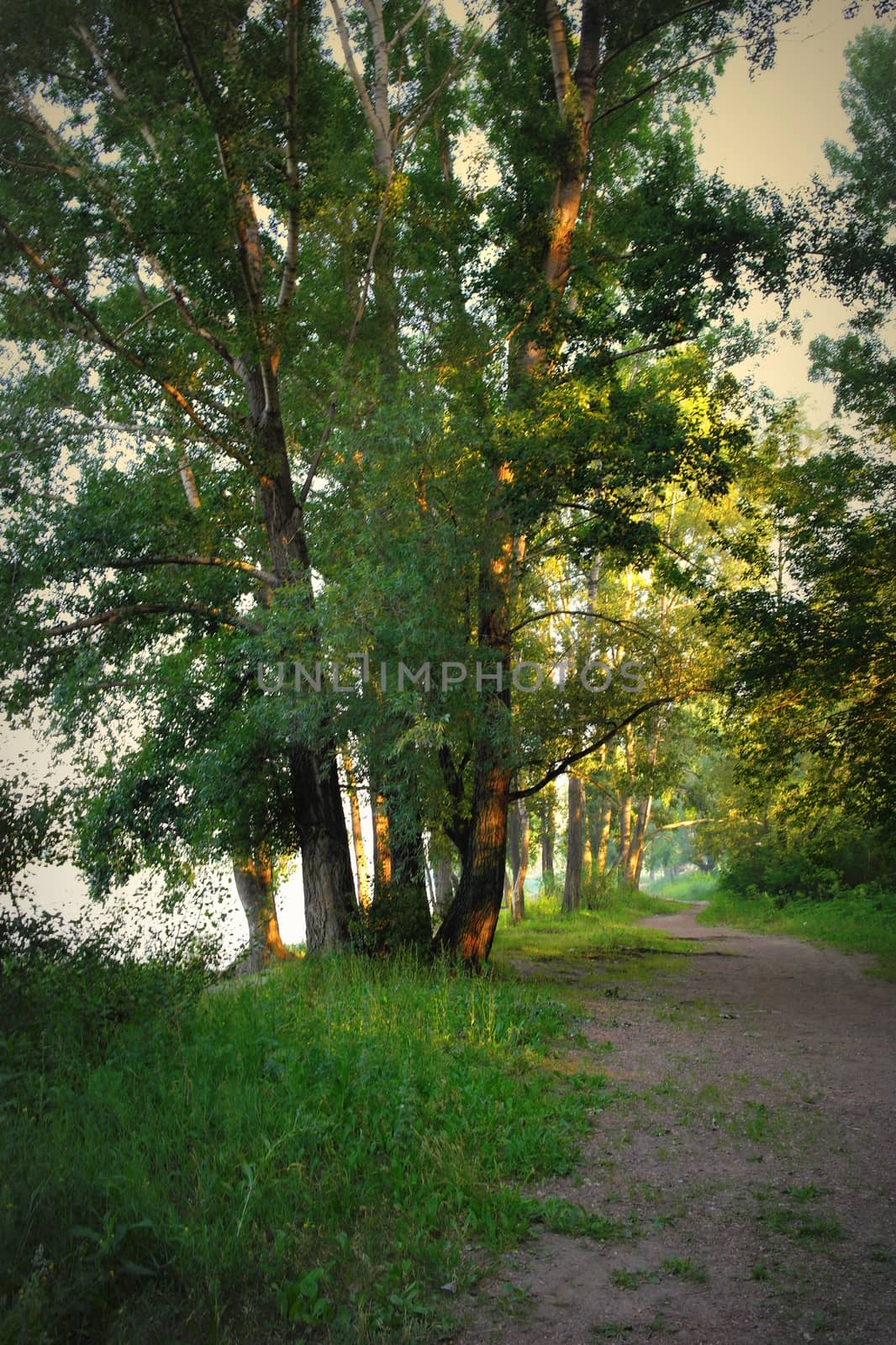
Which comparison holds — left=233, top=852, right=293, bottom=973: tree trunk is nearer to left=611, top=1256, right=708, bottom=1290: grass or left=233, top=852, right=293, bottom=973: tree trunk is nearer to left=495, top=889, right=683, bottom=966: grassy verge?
left=495, top=889, right=683, bottom=966: grassy verge

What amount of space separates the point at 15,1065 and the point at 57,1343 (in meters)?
2.57

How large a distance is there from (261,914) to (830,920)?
13.0 meters

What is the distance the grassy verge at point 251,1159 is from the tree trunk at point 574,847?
1531 centimetres

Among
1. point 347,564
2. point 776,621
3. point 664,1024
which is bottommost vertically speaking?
point 664,1024

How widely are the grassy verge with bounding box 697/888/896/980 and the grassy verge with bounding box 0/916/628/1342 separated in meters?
9.83

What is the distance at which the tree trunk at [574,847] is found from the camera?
2297cm

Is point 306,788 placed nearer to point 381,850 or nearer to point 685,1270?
point 381,850

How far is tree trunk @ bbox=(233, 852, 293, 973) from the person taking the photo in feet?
48.3

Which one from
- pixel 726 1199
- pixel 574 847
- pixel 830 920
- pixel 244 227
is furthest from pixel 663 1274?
pixel 574 847

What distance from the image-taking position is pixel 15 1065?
5719mm

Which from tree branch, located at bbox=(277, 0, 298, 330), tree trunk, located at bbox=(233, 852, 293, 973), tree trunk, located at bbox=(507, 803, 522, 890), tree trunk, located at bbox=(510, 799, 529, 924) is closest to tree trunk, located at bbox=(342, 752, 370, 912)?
tree trunk, located at bbox=(233, 852, 293, 973)

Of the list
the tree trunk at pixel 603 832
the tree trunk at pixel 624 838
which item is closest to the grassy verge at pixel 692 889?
the tree trunk at pixel 603 832

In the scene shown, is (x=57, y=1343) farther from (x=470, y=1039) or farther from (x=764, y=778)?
(x=764, y=778)

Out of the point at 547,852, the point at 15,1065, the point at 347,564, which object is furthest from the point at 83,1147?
the point at 547,852
